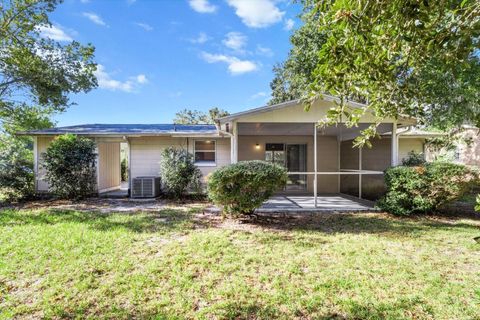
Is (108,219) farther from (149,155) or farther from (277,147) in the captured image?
(277,147)

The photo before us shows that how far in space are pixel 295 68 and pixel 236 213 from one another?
41.7 ft

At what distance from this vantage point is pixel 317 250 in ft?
15.8

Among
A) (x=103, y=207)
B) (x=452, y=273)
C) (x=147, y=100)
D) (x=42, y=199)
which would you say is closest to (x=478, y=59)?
(x=452, y=273)

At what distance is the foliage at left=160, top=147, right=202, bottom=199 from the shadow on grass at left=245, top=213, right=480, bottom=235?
13.1 ft

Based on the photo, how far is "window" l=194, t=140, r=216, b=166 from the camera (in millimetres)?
11648

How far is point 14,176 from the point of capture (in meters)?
9.91

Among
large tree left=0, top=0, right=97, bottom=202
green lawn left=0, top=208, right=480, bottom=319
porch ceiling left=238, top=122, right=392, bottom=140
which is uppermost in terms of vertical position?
large tree left=0, top=0, right=97, bottom=202

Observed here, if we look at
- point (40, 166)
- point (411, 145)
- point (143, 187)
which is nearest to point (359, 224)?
point (411, 145)

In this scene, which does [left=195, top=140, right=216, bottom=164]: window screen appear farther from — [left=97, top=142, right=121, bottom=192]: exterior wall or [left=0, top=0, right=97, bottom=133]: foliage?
[left=0, top=0, right=97, bottom=133]: foliage

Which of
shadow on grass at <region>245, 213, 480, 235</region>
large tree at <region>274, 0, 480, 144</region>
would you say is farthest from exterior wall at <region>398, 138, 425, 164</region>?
large tree at <region>274, 0, 480, 144</region>

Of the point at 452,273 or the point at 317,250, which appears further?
the point at 317,250

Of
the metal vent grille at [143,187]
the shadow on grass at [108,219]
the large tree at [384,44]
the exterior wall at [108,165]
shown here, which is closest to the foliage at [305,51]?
the metal vent grille at [143,187]

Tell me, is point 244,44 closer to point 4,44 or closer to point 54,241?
point 4,44

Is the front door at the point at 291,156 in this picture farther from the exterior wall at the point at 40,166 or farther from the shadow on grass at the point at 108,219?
the exterior wall at the point at 40,166
